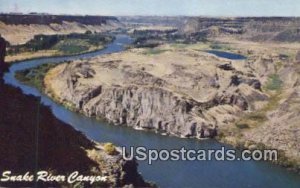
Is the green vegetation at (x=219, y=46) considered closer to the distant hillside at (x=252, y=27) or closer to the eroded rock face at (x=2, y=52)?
the distant hillside at (x=252, y=27)

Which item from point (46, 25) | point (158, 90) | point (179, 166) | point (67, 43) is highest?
point (46, 25)

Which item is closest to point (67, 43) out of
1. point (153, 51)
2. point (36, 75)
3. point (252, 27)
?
point (36, 75)

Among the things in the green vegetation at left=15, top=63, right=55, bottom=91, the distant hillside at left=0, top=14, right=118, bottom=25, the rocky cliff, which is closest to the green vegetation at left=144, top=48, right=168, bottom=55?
the distant hillside at left=0, top=14, right=118, bottom=25

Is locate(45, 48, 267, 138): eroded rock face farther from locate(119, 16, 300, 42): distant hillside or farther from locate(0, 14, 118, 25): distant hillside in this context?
locate(0, 14, 118, 25): distant hillside

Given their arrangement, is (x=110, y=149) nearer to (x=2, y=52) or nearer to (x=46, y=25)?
(x=46, y=25)

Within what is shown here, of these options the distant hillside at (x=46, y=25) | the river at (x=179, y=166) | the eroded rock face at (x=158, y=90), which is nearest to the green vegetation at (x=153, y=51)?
the eroded rock face at (x=158, y=90)

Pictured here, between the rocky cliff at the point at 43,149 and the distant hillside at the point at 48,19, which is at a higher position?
the distant hillside at the point at 48,19

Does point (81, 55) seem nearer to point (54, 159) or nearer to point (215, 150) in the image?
point (54, 159)

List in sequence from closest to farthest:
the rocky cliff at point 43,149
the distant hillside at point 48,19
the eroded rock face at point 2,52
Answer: the rocky cliff at point 43,149 < the distant hillside at point 48,19 < the eroded rock face at point 2,52
